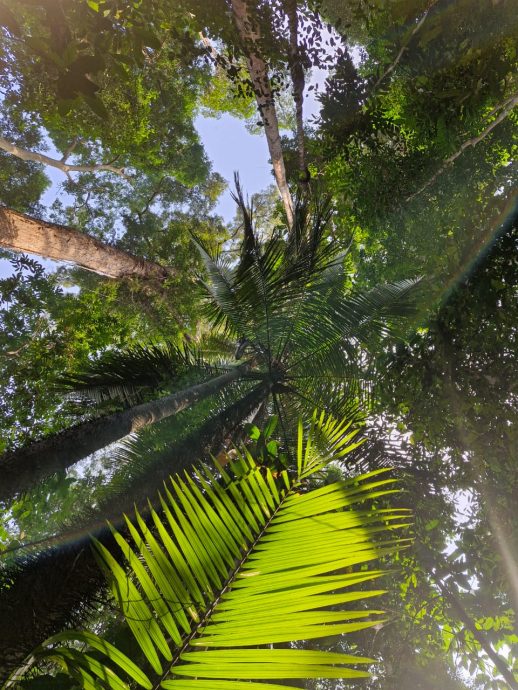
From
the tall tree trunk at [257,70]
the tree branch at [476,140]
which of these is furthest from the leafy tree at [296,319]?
the tree branch at [476,140]

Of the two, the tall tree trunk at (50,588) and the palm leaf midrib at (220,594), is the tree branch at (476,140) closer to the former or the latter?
the tall tree trunk at (50,588)

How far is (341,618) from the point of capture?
29.7 inches

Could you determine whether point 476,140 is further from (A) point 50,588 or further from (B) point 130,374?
(A) point 50,588

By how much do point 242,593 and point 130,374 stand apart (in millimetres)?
3873

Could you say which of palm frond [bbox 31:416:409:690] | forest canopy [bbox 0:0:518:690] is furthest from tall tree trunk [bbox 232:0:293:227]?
palm frond [bbox 31:416:409:690]

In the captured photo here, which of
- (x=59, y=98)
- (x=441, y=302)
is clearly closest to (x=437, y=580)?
(x=441, y=302)

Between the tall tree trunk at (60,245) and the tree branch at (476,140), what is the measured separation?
17.0 feet

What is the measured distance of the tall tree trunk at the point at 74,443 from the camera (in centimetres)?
295

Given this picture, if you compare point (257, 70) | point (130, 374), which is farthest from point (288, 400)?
point (257, 70)

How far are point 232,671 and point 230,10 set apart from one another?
7644 millimetres

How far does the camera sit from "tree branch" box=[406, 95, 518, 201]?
539 centimetres

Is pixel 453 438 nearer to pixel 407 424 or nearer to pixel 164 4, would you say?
pixel 407 424

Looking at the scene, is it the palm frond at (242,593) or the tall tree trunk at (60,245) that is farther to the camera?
the tall tree trunk at (60,245)

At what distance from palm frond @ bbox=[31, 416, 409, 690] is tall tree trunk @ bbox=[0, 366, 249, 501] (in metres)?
2.29
